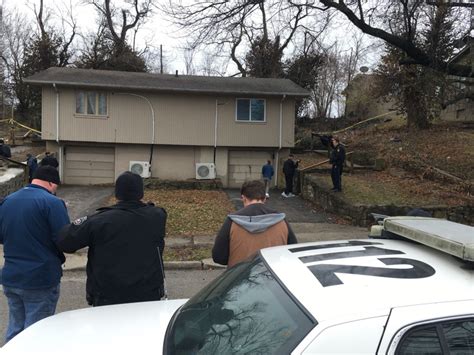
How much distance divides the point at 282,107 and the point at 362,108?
51.0 feet

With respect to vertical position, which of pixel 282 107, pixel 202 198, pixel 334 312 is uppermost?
pixel 282 107

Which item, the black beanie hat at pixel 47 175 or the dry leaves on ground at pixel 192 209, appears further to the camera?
the dry leaves on ground at pixel 192 209

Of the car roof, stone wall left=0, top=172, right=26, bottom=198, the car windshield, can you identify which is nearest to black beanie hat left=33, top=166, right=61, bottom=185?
the car windshield

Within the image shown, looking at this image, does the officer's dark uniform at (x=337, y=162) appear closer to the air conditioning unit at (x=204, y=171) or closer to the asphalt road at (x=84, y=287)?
the asphalt road at (x=84, y=287)

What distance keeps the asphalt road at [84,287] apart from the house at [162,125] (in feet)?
49.0

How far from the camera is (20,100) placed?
116 ft

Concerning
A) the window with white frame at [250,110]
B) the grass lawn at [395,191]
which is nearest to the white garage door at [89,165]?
the window with white frame at [250,110]

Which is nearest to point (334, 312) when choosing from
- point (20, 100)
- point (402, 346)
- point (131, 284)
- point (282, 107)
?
point (402, 346)

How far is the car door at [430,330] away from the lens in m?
1.73

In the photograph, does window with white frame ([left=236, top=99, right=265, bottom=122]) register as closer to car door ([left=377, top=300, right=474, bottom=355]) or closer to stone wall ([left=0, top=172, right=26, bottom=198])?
stone wall ([left=0, top=172, right=26, bottom=198])

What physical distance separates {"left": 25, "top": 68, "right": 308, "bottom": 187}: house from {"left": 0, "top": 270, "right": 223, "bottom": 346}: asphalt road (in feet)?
49.0

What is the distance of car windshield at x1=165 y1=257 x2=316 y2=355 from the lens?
1.88m

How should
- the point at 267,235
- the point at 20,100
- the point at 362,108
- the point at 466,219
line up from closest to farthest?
the point at 267,235
the point at 466,219
the point at 20,100
the point at 362,108

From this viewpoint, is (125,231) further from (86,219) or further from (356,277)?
(356,277)
